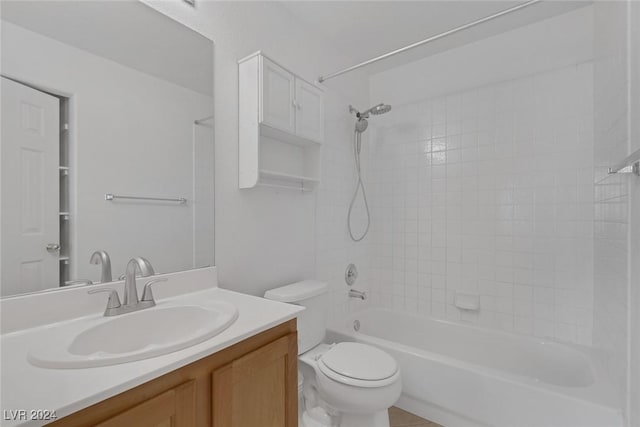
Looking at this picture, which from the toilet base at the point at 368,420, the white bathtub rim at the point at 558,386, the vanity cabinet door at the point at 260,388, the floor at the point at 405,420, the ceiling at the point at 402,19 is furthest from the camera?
the ceiling at the point at 402,19

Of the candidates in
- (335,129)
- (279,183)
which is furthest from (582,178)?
(279,183)

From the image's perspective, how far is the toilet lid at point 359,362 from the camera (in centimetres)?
137

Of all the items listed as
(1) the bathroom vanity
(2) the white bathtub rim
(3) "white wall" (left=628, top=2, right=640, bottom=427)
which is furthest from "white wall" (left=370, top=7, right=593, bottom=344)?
(1) the bathroom vanity

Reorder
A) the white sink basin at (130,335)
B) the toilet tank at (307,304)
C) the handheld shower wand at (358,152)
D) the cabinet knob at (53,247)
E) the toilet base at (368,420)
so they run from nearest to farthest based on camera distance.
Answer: the white sink basin at (130,335), the cabinet knob at (53,247), the toilet base at (368,420), the toilet tank at (307,304), the handheld shower wand at (358,152)

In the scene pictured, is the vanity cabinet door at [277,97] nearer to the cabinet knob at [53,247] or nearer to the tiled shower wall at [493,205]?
the cabinet knob at [53,247]

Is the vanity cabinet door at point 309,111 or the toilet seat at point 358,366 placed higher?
the vanity cabinet door at point 309,111

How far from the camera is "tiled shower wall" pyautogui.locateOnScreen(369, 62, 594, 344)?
189 cm

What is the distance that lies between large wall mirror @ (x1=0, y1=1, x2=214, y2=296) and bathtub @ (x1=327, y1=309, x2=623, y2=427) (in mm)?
1339

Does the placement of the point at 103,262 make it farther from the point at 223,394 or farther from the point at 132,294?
the point at 223,394

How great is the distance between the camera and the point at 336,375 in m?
1.39

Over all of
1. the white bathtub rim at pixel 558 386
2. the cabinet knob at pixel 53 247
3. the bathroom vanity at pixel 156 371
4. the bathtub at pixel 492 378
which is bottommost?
the bathtub at pixel 492 378

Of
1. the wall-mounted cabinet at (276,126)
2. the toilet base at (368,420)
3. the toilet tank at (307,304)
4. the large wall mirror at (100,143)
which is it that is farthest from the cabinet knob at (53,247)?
the toilet base at (368,420)

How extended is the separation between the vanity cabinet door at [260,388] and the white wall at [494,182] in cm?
169

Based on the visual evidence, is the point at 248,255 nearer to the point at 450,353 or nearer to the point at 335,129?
the point at 335,129
